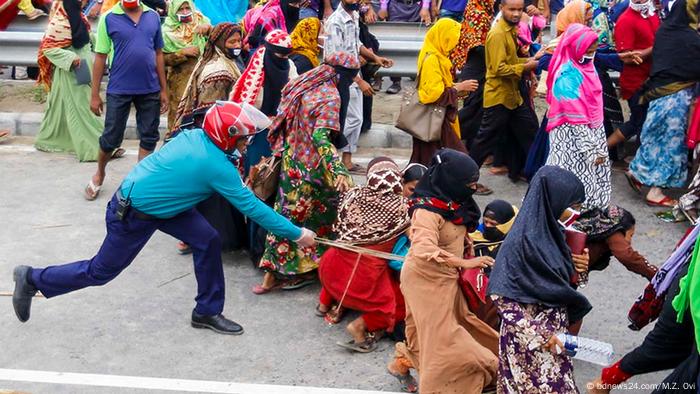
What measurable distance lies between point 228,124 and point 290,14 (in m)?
3.69

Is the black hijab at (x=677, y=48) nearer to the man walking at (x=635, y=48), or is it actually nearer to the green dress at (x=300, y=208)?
the man walking at (x=635, y=48)

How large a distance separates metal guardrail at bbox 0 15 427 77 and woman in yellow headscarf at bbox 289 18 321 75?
1.35 meters

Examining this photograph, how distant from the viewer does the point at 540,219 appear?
454 centimetres

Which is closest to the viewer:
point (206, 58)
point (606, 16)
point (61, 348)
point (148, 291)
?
point (61, 348)

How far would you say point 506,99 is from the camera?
27.4ft

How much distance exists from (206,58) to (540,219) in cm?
376

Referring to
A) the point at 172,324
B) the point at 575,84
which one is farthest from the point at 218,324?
the point at 575,84

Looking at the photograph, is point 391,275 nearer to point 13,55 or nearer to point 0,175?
point 0,175

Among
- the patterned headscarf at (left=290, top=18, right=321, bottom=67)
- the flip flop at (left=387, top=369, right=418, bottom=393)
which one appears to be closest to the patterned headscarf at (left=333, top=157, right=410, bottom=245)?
the flip flop at (left=387, top=369, right=418, bottom=393)

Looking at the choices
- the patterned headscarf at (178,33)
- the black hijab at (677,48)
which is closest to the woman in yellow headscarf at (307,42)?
the patterned headscarf at (178,33)

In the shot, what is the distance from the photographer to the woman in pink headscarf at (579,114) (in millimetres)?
7176

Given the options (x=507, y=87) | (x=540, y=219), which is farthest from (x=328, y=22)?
(x=540, y=219)

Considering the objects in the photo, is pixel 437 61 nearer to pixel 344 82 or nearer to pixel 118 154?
pixel 344 82

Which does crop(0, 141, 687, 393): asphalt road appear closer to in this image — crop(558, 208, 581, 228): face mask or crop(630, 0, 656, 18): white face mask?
crop(558, 208, 581, 228): face mask
